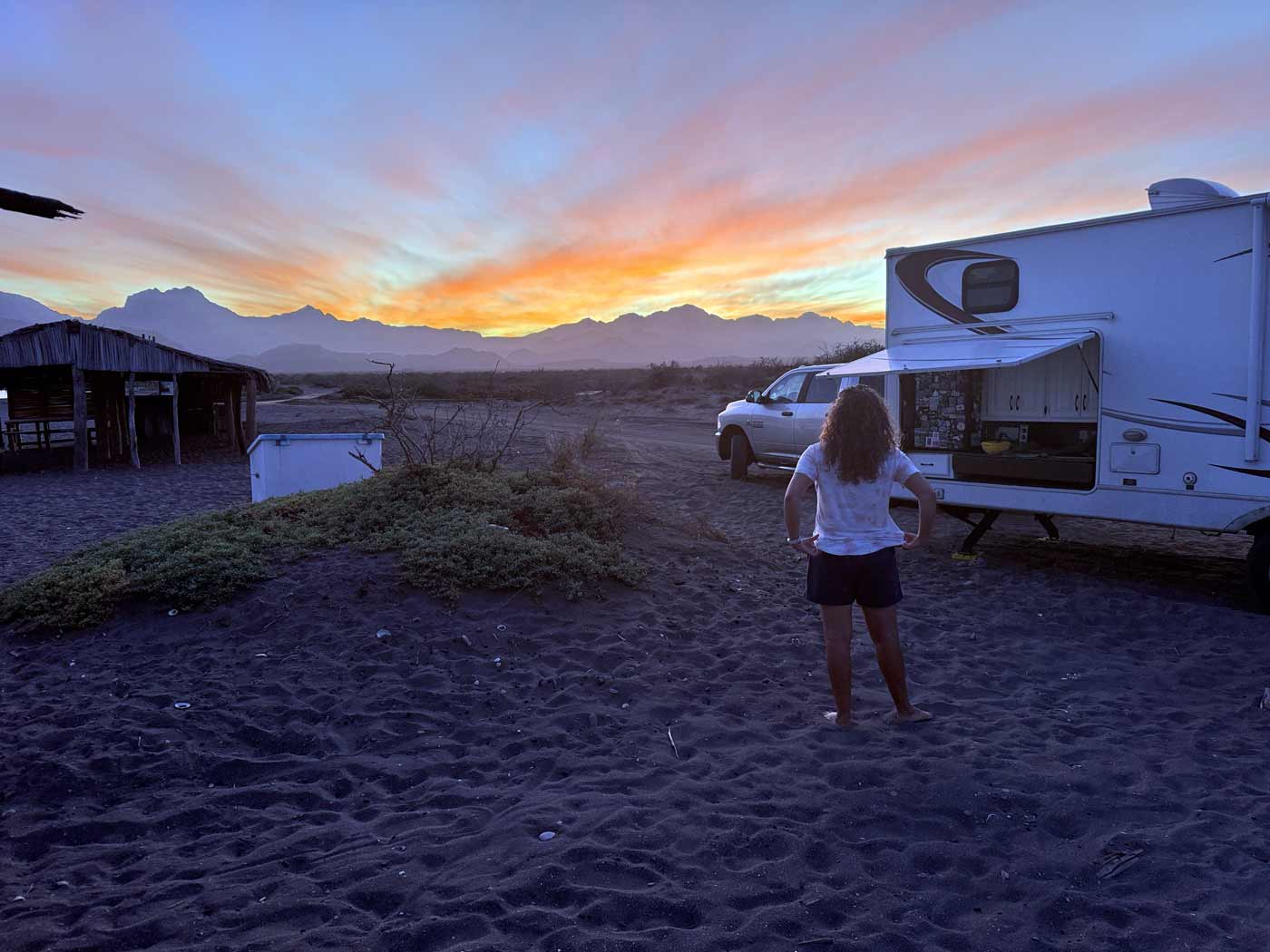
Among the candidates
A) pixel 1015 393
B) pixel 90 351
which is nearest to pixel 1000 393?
pixel 1015 393

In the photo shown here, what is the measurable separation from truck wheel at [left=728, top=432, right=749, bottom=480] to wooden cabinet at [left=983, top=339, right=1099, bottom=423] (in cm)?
497

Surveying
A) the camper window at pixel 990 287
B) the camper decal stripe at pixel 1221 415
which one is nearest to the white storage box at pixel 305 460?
the camper window at pixel 990 287

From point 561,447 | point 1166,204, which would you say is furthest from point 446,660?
point 1166,204

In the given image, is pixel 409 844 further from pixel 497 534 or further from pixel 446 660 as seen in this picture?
pixel 497 534

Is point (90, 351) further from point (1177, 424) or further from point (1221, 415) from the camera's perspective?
point (1221, 415)

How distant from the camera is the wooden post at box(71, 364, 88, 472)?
1789 cm

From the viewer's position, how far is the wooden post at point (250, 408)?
69.9ft

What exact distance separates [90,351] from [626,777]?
19414mm

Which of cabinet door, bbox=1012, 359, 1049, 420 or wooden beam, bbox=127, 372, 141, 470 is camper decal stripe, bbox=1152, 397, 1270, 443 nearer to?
cabinet door, bbox=1012, 359, 1049, 420

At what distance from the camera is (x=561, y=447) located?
1030cm

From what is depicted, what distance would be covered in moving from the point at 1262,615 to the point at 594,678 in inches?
203

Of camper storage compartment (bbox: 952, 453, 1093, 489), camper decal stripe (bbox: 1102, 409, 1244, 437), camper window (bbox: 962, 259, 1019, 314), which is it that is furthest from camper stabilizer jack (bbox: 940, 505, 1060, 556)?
camper window (bbox: 962, 259, 1019, 314)

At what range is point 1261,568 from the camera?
5.98m

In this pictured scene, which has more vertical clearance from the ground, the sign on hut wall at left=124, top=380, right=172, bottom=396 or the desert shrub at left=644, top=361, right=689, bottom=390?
the desert shrub at left=644, top=361, right=689, bottom=390
